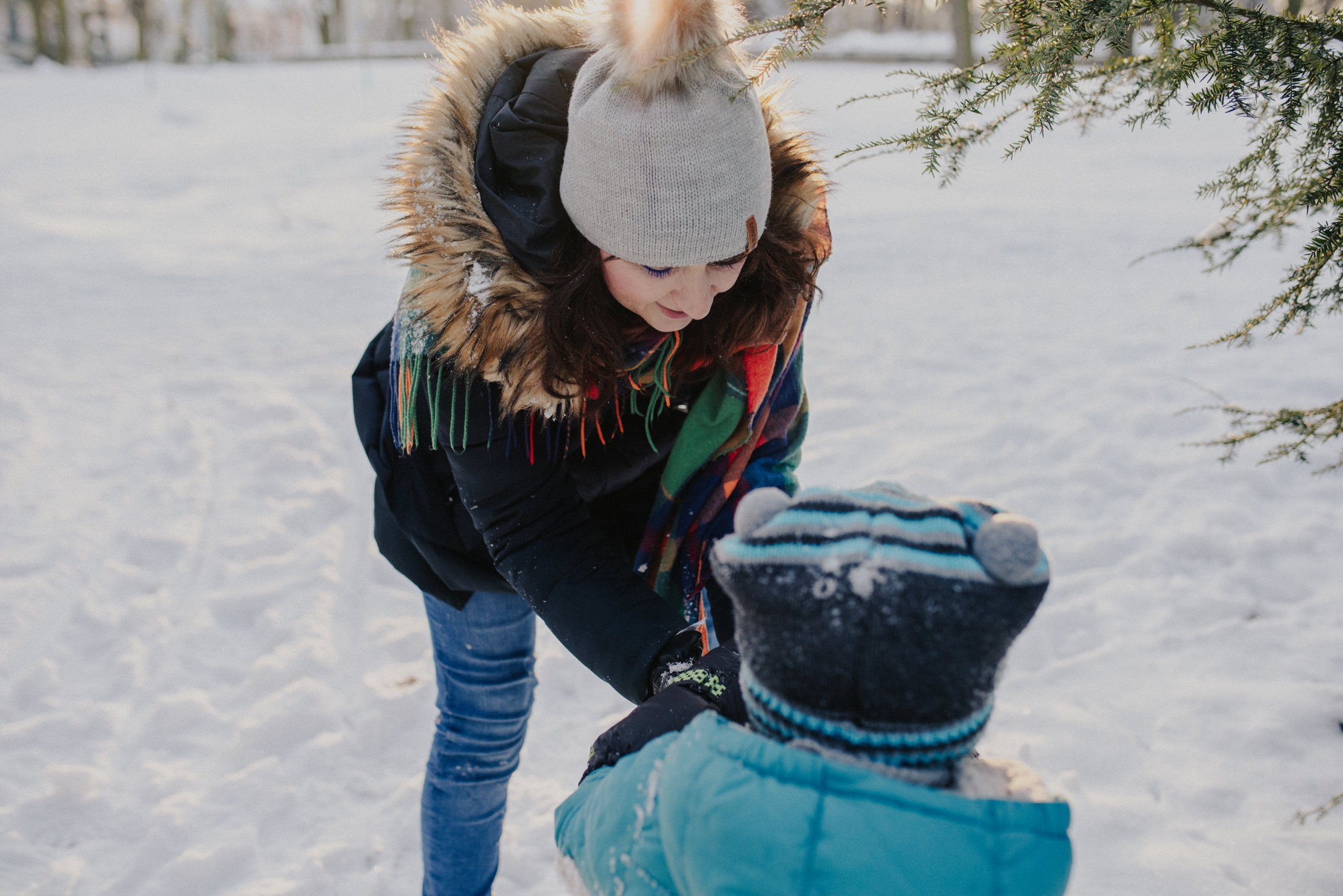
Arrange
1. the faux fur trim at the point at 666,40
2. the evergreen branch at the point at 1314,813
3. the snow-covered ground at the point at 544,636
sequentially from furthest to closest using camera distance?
the snow-covered ground at the point at 544,636
the evergreen branch at the point at 1314,813
the faux fur trim at the point at 666,40

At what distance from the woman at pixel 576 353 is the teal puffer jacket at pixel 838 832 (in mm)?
451

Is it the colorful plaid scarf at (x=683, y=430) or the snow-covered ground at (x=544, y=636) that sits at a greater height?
the colorful plaid scarf at (x=683, y=430)

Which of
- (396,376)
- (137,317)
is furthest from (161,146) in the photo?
(396,376)

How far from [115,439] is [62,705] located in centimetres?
187

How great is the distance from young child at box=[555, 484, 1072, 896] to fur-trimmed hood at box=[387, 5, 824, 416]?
68 centimetres

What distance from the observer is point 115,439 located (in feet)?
13.3

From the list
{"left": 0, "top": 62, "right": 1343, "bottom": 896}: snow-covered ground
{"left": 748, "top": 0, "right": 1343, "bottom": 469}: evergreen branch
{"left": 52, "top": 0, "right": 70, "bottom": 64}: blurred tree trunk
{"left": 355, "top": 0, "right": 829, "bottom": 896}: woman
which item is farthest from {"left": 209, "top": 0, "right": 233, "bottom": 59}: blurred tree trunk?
{"left": 748, "top": 0, "right": 1343, "bottom": 469}: evergreen branch

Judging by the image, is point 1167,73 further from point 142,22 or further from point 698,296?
point 142,22

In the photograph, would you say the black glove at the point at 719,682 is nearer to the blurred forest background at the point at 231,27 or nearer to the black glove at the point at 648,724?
the black glove at the point at 648,724

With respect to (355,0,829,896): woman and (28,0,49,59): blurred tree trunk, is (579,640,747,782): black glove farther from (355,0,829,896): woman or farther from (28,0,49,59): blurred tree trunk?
(28,0,49,59): blurred tree trunk

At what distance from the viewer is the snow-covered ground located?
2.12 meters

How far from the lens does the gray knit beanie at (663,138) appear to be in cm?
124

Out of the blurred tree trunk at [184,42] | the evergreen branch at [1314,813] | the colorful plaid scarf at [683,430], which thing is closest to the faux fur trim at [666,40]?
the colorful plaid scarf at [683,430]

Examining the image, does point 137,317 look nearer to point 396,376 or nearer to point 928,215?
point 396,376
